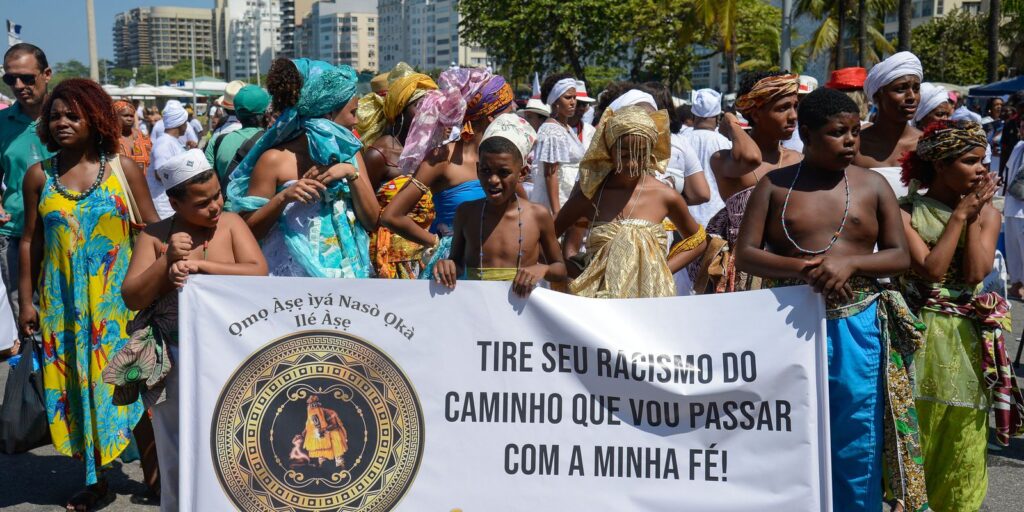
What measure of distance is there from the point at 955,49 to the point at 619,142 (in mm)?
49110

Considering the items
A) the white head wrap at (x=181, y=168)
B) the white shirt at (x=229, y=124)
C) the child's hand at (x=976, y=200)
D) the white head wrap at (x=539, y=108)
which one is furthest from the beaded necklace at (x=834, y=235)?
the white shirt at (x=229, y=124)

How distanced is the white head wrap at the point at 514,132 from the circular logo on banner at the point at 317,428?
120cm

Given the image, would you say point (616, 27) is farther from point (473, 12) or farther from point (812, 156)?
point (812, 156)

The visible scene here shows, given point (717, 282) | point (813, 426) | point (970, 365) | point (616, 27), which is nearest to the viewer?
point (813, 426)

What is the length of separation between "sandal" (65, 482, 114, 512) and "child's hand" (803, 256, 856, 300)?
11.6 feet

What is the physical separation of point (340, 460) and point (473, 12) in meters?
41.3

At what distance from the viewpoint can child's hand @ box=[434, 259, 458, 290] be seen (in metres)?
4.00

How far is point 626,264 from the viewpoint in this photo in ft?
15.8

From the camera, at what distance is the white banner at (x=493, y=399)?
3891mm

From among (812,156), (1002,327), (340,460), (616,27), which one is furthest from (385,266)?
(616,27)

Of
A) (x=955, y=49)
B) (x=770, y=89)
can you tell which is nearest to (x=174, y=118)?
(x=770, y=89)

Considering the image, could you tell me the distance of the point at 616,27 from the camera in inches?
1720

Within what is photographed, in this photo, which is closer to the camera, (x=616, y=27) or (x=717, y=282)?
(x=717, y=282)

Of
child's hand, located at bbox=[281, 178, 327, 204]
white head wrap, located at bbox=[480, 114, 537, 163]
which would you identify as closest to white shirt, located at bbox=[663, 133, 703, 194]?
white head wrap, located at bbox=[480, 114, 537, 163]
